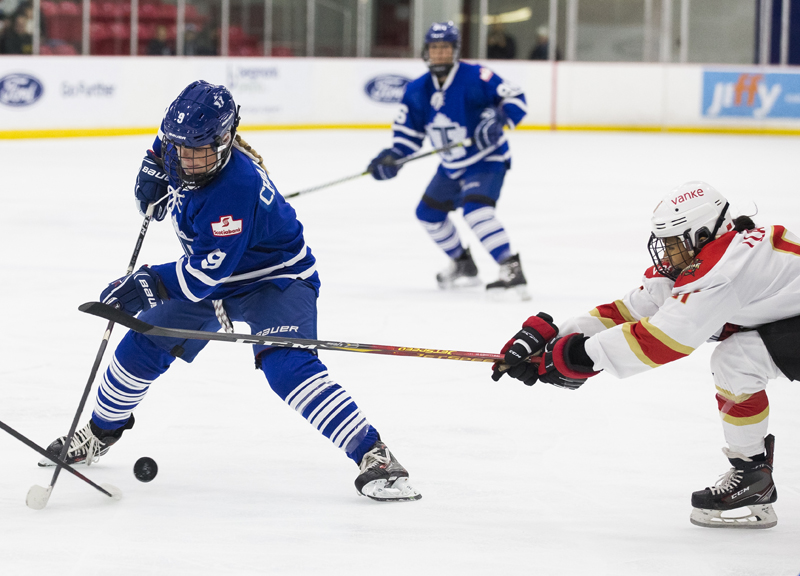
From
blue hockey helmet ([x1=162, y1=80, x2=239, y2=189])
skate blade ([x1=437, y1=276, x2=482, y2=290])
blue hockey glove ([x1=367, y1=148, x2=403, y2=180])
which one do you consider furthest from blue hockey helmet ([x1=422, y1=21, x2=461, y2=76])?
blue hockey helmet ([x1=162, y1=80, x2=239, y2=189])

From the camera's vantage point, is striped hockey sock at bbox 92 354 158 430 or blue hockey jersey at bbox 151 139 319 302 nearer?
blue hockey jersey at bbox 151 139 319 302

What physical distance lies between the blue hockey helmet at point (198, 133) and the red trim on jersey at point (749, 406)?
3.73 feet

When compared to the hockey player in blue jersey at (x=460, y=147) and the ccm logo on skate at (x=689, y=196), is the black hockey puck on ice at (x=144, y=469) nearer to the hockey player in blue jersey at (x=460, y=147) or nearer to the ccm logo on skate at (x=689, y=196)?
the ccm logo on skate at (x=689, y=196)

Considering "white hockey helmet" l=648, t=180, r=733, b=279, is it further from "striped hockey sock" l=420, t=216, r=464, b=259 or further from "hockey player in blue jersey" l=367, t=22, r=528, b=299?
"striped hockey sock" l=420, t=216, r=464, b=259

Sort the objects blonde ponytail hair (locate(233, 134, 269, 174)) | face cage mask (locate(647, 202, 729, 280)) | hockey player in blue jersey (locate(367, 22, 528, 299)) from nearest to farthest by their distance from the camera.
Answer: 1. face cage mask (locate(647, 202, 729, 280))
2. blonde ponytail hair (locate(233, 134, 269, 174))
3. hockey player in blue jersey (locate(367, 22, 528, 299))

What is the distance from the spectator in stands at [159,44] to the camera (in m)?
12.0

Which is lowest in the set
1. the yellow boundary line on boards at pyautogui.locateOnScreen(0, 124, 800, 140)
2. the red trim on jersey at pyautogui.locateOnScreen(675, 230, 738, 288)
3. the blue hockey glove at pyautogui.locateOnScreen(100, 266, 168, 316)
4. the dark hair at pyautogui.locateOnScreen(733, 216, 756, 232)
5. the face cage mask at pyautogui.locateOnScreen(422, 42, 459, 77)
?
the blue hockey glove at pyautogui.locateOnScreen(100, 266, 168, 316)

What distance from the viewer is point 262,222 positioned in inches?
92.0

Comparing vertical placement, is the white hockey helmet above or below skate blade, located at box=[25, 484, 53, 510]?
above

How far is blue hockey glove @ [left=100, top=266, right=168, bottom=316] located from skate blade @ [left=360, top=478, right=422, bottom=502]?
592 mm

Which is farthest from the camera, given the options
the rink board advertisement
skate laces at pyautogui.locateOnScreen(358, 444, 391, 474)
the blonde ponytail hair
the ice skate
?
the rink board advertisement

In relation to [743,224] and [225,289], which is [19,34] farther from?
[743,224]

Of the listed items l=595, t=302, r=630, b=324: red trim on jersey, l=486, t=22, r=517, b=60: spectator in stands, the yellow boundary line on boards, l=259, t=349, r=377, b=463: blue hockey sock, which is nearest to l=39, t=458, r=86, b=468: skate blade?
l=259, t=349, r=377, b=463: blue hockey sock

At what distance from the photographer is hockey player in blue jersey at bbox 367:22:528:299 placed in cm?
486
